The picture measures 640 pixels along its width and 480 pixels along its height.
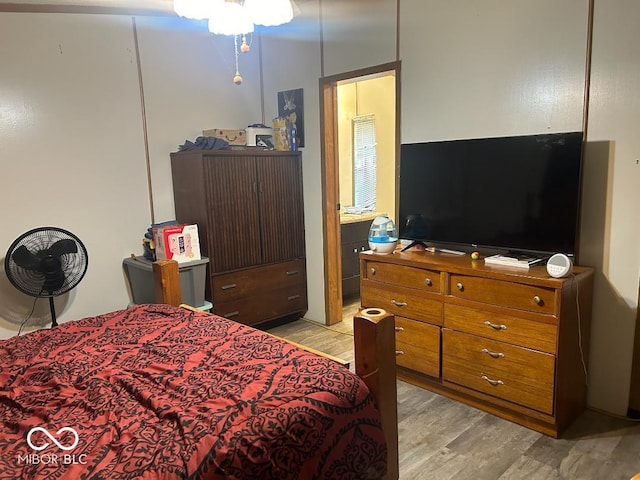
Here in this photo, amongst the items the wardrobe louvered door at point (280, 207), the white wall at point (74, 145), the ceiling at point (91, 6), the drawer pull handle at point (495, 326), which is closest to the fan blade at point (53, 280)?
the white wall at point (74, 145)

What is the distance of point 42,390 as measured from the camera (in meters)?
1.60

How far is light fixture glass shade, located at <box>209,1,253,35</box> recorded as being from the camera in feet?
7.11

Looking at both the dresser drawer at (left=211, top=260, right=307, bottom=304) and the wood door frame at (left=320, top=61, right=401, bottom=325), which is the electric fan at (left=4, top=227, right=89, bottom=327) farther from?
the wood door frame at (left=320, top=61, right=401, bottom=325)

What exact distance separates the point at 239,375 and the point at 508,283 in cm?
154

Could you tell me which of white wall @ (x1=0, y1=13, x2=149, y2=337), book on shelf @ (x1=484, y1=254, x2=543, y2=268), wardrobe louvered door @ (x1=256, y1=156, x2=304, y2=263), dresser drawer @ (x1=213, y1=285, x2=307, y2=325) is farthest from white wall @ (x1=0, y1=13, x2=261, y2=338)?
book on shelf @ (x1=484, y1=254, x2=543, y2=268)

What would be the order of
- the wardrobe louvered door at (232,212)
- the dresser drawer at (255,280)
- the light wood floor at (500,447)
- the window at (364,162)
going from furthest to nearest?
the window at (364,162), the dresser drawer at (255,280), the wardrobe louvered door at (232,212), the light wood floor at (500,447)

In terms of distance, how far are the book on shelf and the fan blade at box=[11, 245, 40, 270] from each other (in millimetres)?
2665

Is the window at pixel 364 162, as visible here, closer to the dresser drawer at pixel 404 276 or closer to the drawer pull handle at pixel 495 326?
the dresser drawer at pixel 404 276

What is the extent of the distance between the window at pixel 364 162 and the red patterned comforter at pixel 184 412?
11.7 feet

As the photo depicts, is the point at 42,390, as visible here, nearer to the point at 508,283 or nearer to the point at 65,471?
the point at 65,471

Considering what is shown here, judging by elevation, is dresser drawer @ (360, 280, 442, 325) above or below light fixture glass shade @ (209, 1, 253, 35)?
below

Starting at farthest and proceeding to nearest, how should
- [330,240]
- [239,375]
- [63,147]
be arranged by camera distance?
[330,240]
[63,147]
[239,375]

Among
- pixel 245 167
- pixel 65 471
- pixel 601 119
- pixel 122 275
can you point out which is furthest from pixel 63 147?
pixel 601 119

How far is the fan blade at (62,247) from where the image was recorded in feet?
9.71
